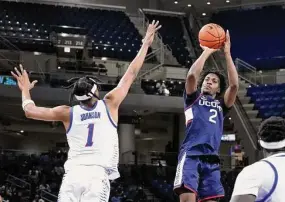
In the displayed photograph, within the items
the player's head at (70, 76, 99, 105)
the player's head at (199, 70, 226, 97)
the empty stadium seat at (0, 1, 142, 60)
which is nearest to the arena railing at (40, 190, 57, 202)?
the empty stadium seat at (0, 1, 142, 60)

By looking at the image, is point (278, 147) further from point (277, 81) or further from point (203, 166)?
point (277, 81)

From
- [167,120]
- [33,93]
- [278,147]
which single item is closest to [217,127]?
[278,147]

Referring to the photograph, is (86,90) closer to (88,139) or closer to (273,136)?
(88,139)

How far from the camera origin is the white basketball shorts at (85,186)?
438cm

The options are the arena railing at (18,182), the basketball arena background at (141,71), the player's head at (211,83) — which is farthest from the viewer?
the basketball arena background at (141,71)

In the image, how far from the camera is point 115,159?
4.69 meters

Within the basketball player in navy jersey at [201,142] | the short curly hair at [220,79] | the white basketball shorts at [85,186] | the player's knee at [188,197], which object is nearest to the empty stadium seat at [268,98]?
the short curly hair at [220,79]

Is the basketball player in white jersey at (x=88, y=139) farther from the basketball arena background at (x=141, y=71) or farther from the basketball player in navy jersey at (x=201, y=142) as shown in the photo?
the basketball arena background at (x=141, y=71)

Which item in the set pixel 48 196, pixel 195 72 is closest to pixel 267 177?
pixel 195 72

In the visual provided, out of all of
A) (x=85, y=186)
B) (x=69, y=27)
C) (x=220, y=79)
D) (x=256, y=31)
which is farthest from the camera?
(x=256, y=31)

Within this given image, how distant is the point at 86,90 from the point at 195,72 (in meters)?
1.06

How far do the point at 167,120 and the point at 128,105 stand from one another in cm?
792

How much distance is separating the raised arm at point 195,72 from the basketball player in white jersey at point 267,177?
222 centimetres

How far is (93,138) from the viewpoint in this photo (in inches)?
181
